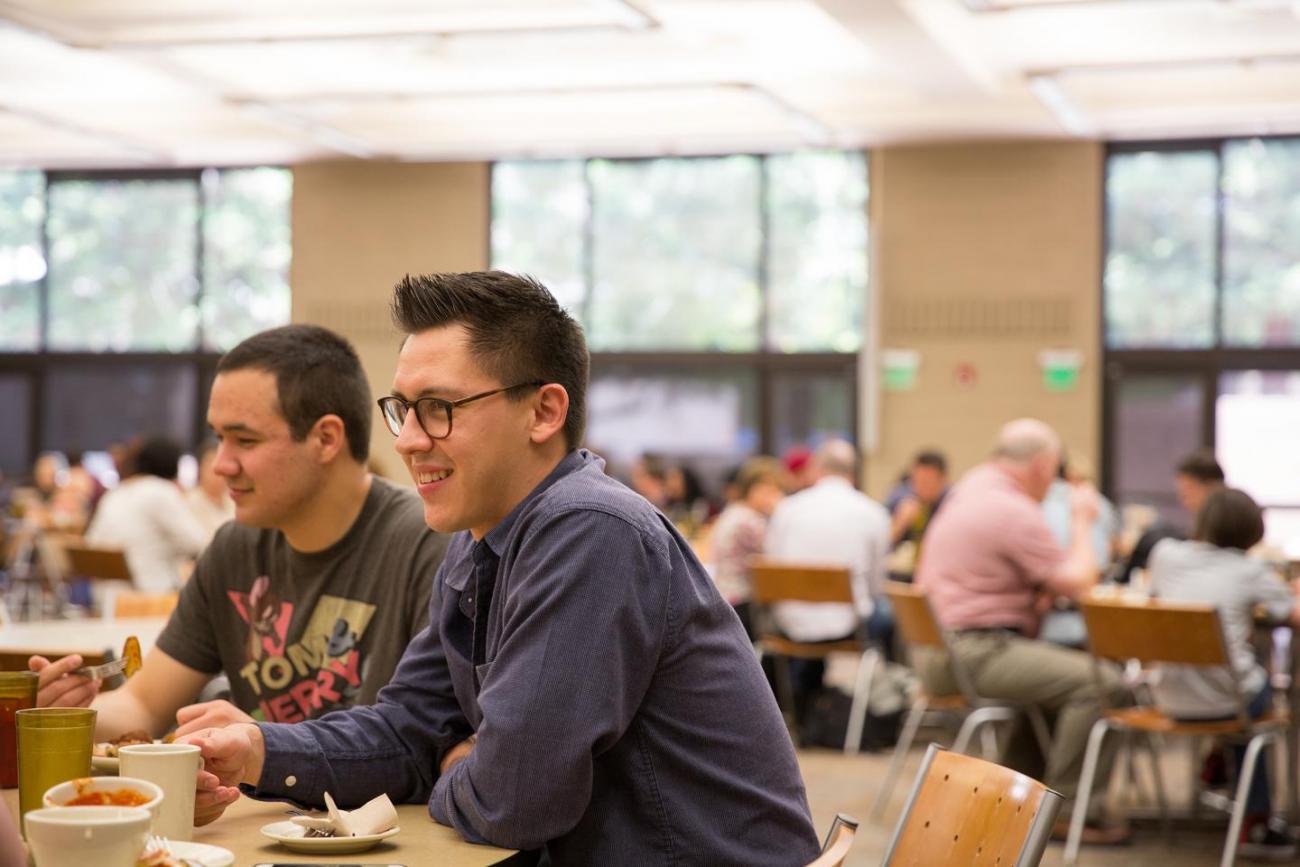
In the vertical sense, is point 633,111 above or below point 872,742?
above

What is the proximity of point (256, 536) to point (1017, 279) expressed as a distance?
9364 mm

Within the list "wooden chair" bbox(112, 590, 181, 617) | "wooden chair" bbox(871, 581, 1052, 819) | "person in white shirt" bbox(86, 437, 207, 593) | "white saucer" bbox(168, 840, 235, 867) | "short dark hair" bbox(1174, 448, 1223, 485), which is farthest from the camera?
"person in white shirt" bbox(86, 437, 207, 593)

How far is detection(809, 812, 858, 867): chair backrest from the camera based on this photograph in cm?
147

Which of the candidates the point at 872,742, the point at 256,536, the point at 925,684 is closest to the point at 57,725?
the point at 256,536

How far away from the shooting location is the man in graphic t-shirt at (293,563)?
2.36 metres

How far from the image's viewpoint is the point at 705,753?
1.65 m

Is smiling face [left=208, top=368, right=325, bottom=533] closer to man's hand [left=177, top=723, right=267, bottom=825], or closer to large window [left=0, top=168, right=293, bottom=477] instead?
man's hand [left=177, top=723, right=267, bottom=825]

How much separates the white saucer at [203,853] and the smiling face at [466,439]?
17.0 inches

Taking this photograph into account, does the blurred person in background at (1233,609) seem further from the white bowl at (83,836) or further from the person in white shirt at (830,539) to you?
the white bowl at (83,836)

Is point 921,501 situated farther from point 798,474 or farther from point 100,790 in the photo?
point 100,790

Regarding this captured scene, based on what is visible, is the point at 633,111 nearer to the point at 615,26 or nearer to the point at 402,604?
the point at 615,26

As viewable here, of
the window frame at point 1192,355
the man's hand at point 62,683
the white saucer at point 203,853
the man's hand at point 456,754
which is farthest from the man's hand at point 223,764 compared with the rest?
the window frame at point 1192,355

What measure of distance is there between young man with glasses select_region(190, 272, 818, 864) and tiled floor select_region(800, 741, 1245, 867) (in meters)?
2.95

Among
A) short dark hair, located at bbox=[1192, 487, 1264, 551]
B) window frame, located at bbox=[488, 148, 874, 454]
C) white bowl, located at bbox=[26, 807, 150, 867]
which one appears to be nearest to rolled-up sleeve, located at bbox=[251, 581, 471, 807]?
white bowl, located at bbox=[26, 807, 150, 867]
